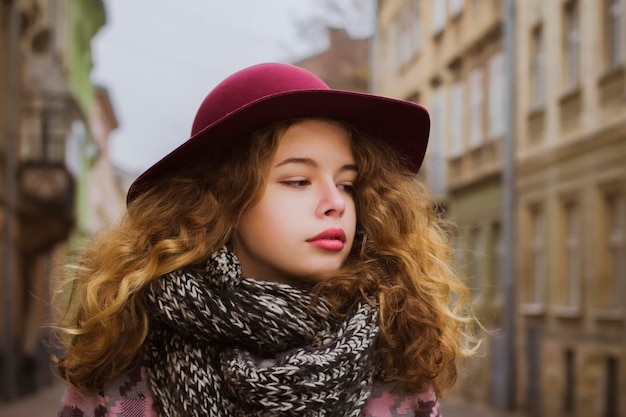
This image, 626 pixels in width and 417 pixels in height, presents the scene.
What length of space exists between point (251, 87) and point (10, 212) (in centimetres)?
1646

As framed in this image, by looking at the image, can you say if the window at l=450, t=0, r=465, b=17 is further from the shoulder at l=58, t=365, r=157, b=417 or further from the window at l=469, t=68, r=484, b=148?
the shoulder at l=58, t=365, r=157, b=417

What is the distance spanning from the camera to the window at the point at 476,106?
2080 cm

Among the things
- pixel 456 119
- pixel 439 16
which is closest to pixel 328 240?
→ pixel 456 119

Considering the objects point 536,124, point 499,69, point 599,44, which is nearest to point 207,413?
point 599,44

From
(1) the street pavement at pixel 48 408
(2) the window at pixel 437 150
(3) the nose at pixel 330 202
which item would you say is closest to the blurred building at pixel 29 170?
(1) the street pavement at pixel 48 408

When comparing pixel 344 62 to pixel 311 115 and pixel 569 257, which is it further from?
pixel 311 115

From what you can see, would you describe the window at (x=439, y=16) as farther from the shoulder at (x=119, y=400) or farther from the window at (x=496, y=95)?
the shoulder at (x=119, y=400)

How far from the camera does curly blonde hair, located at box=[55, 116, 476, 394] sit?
7.95 feet

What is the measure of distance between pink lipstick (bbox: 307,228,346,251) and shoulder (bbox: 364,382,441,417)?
0.99 ft

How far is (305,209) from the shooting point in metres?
2.40

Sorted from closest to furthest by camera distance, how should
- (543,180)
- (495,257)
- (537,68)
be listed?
1. (543,180)
2. (537,68)
3. (495,257)

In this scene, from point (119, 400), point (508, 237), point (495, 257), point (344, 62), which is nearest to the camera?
point (119, 400)

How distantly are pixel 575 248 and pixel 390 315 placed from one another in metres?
13.1

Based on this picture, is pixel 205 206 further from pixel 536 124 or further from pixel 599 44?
pixel 536 124
